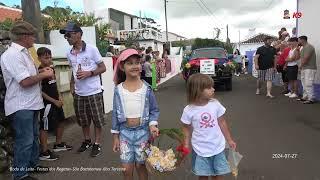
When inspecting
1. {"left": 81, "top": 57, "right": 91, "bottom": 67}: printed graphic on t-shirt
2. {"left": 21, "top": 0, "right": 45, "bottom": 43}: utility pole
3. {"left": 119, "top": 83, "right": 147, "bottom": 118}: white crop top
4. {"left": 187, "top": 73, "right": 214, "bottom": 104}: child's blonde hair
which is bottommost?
{"left": 119, "top": 83, "right": 147, "bottom": 118}: white crop top

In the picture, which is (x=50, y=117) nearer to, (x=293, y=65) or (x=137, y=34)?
(x=293, y=65)

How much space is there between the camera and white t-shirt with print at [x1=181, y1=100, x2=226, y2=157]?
4117 millimetres

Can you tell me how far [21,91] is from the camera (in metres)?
5.25

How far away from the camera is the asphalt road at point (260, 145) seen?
5.61 metres

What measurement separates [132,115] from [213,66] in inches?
471

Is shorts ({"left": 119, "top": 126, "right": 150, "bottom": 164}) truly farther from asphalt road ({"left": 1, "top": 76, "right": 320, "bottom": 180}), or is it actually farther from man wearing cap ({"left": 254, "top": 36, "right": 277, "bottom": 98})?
man wearing cap ({"left": 254, "top": 36, "right": 277, "bottom": 98})

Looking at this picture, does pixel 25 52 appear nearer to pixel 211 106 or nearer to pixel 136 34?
pixel 211 106

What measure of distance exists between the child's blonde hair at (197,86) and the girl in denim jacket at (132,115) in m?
0.44

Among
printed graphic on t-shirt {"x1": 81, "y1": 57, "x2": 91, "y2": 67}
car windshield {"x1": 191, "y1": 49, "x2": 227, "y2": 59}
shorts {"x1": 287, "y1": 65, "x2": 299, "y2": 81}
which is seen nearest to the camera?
printed graphic on t-shirt {"x1": 81, "y1": 57, "x2": 91, "y2": 67}

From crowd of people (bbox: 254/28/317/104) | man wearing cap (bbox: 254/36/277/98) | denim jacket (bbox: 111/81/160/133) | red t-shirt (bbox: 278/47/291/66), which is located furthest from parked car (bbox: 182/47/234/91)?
denim jacket (bbox: 111/81/160/133)

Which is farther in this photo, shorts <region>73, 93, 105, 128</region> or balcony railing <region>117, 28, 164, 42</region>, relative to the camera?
balcony railing <region>117, 28, 164, 42</region>

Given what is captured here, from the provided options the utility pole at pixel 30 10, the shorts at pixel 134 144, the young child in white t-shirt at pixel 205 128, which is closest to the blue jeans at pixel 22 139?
the shorts at pixel 134 144

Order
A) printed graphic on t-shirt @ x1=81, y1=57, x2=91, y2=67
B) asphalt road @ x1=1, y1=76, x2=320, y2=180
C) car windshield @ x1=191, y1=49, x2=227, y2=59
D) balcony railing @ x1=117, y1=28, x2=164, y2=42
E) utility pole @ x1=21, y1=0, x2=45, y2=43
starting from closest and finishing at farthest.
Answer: asphalt road @ x1=1, y1=76, x2=320, y2=180, printed graphic on t-shirt @ x1=81, y1=57, x2=91, y2=67, utility pole @ x1=21, y1=0, x2=45, y2=43, car windshield @ x1=191, y1=49, x2=227, y2=59, balcony railing @ x1=117, y1=28, x2=164, y2=42

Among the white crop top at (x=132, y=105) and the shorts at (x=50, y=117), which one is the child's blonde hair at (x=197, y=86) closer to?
the white crop top at (x=132, y=105)
